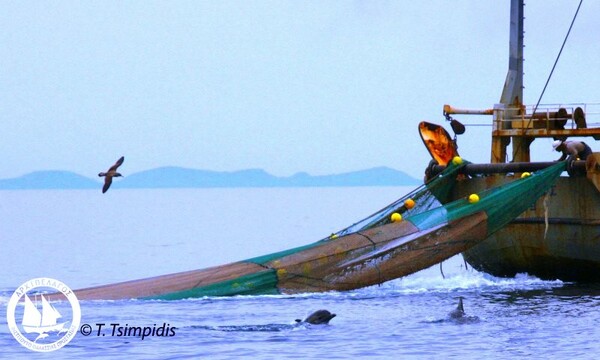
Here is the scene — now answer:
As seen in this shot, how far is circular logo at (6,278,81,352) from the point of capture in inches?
1051

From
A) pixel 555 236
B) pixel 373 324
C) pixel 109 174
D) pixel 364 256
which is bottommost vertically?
pixel 373 324

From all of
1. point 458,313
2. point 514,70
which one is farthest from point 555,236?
point 514,70

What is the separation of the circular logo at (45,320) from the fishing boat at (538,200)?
33.2 ft

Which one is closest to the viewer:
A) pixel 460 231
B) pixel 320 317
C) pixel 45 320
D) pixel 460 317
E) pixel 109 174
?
pixel 320 317

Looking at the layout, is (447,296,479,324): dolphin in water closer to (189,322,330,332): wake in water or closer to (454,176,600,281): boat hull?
(189,322,330,332): wake in water

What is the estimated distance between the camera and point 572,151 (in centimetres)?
3238

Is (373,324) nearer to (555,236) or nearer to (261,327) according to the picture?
(261,327)

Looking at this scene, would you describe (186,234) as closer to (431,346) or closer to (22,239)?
(22,239)

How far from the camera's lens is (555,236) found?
3278 centimetres

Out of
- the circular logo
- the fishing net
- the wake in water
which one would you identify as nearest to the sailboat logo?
the circular logo

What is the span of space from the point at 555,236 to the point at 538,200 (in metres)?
0.94

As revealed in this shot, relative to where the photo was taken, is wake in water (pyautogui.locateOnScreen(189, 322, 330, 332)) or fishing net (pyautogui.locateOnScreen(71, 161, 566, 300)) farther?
fishing net (pyautogui.locateOnScreen(71, 161, 566, 300))

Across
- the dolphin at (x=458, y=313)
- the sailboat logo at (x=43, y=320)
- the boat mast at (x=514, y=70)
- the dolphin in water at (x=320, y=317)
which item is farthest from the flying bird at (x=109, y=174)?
the boat mast at (x=514, y=70)

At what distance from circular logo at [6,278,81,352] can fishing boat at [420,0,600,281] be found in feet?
33.2
